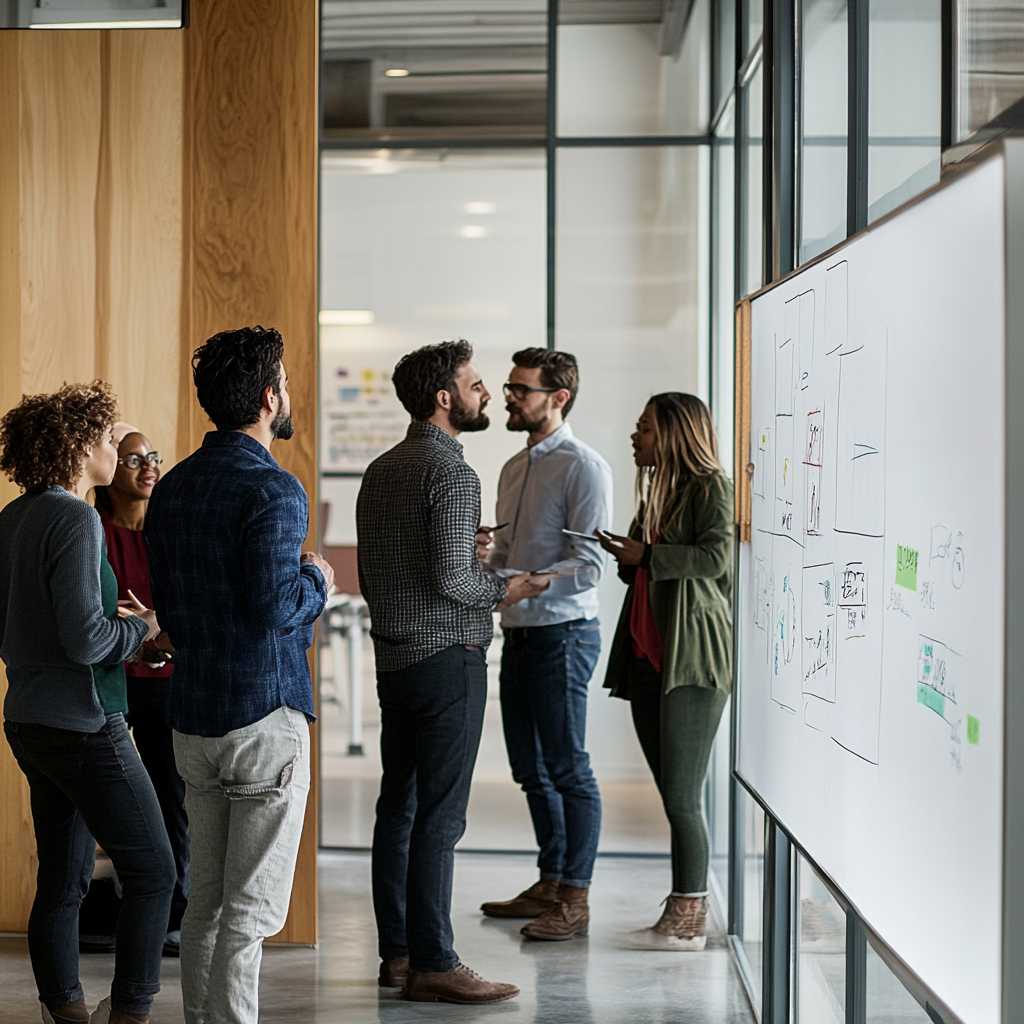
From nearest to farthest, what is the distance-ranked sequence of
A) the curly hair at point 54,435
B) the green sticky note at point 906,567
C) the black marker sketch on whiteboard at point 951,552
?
1. the black marker sketch on whiteboard at point 951,552
2. the green sticky note at point 906,567
3. the curly hair at point 54,435

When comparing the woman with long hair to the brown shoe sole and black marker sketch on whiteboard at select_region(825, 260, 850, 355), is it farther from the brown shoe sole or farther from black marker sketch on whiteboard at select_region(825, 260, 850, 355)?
black marker sketch on whiteboard at select_region(825, 260, 850, 355)

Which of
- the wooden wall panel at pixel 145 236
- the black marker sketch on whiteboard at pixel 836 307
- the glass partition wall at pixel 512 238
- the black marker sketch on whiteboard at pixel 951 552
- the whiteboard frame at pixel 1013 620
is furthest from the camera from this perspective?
the glass partition wall at pixel 512 238

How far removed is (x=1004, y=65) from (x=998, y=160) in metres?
0.41

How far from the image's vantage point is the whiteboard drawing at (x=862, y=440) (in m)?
1.72

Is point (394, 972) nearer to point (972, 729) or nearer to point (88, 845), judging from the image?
point (88, 845)

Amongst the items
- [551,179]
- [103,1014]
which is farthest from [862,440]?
[551,179]

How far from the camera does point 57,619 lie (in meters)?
2.75

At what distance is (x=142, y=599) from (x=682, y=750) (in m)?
1.79

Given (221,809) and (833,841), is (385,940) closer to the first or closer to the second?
(221,809)

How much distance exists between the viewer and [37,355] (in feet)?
12.9

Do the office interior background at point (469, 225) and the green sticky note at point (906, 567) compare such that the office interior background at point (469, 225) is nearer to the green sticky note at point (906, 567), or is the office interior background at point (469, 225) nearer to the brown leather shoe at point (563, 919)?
the brown leather shoe at point (563, 919)

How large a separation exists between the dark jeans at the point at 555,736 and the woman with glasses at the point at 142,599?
1.17m

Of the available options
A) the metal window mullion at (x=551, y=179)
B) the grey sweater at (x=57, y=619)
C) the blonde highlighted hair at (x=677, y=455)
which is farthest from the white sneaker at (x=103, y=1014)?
the metal window mullion at (x=551, y=179)

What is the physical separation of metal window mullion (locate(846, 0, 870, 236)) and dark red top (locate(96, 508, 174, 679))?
7.84ft
